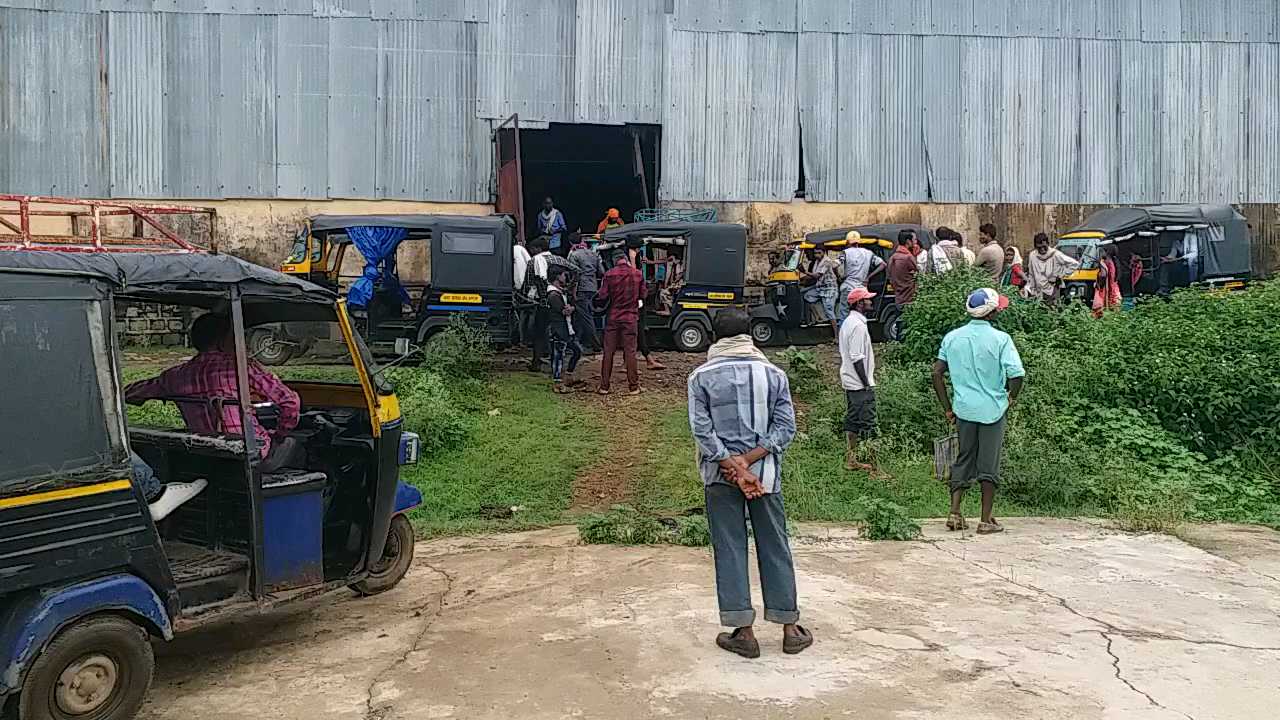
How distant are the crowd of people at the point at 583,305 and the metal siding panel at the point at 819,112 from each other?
539 cm

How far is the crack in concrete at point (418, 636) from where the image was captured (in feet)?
14.1

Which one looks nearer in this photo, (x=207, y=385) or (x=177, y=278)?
(x=177, y=278)

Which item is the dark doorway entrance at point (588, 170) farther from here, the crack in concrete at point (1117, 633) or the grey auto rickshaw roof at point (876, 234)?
the crack in concrete at point (1117, 633)

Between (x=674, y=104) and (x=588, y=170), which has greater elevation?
(x=674, y=104)

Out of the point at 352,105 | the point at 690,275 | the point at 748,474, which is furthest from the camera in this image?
the point at 352,105

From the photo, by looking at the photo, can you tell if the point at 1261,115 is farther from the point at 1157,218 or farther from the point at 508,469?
the point at 508,469

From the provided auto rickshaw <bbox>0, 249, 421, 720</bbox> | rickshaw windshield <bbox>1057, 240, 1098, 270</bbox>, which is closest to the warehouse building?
rickshaw windshield <bbox>1057, 240, 1098, 270</bbox>

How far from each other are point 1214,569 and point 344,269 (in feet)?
47.0

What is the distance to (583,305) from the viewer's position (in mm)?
13711

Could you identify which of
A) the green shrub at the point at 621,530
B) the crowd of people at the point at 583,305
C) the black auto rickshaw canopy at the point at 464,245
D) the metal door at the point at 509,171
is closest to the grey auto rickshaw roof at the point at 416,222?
the black auto rickshaw canopy at the point at 464,245

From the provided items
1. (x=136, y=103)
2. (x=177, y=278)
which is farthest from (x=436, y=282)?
(x=177, y=278)

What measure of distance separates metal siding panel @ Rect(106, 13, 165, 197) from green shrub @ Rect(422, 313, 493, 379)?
793 cm

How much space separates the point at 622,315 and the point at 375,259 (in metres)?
3.86

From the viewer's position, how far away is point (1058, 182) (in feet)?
67.8
